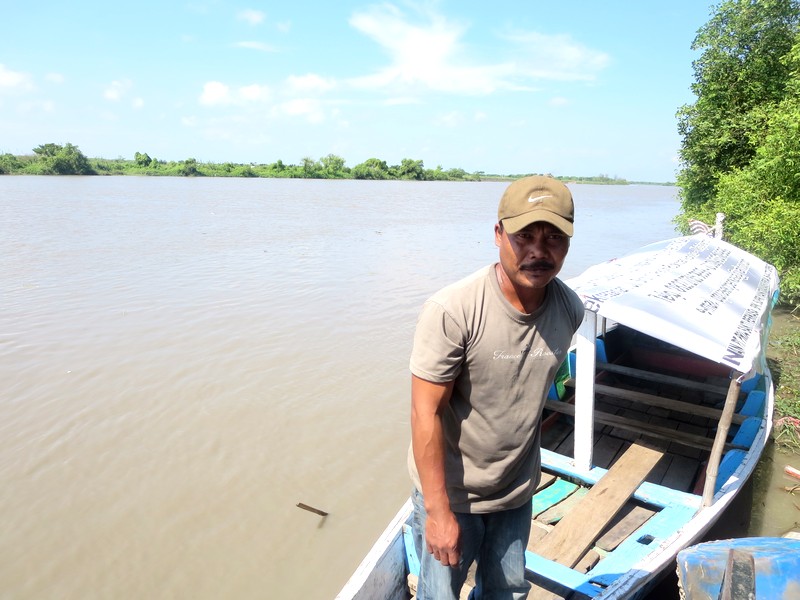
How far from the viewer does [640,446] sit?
4.09 metres

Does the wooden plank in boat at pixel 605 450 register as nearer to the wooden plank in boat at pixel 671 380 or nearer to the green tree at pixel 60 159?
the wooden plank in boat at pixel 671 380

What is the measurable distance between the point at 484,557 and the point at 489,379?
2.66ft

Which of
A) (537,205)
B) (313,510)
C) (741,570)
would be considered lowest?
(313,510)

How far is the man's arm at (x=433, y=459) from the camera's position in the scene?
156 centimetres

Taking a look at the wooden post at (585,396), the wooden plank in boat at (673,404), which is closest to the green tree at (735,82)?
the wooden plank in boat at (673,404)

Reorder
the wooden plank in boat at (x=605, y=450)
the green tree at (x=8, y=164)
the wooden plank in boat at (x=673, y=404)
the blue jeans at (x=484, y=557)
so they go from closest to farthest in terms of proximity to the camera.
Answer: the blue jeans at (x=484, y=557) < the wooden plank in boat at (x=605, y=450) < the wooden plank in boat at (x=673, y=404) < the green tree at (x=8, y=164)

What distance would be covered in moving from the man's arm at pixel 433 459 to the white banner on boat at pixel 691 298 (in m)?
2.06

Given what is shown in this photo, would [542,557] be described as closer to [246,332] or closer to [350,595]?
[350,595]

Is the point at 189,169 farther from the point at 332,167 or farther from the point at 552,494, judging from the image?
the point at 552,494

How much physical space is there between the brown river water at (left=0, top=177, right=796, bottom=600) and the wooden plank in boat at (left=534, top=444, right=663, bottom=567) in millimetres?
1668

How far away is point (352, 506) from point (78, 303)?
741 cm

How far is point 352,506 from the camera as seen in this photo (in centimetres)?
466

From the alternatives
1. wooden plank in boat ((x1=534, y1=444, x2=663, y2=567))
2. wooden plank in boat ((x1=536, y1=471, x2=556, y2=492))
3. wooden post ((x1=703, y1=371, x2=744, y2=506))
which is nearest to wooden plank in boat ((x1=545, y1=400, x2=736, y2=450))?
wooden plank in boat ((x1=534, y1=444, x2=663, y2=567))

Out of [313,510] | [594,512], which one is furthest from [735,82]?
[313,510]
